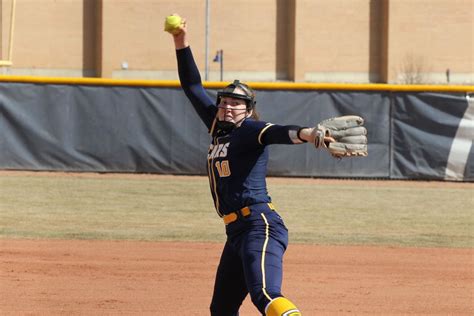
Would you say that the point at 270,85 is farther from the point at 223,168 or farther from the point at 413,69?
the point at 413,69

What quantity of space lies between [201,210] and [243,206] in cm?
905

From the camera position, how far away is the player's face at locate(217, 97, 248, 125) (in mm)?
5383

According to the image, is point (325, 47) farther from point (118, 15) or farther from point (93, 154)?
point (93, 154)

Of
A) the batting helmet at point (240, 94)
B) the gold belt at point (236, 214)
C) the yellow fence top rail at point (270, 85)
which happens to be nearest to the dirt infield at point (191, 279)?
the gold belt at point (236, 214)

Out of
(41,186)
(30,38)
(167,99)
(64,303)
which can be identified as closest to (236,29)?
(30,38)

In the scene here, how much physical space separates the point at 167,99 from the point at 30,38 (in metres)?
22.5

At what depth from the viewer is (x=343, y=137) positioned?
4.73m

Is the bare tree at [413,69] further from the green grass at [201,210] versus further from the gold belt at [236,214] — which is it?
the gold belt at [236,214]

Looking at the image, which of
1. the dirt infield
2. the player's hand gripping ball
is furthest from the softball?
the dirt infield

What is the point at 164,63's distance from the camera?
40.5 m

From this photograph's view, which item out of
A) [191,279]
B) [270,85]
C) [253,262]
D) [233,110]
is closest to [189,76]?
[233,110]

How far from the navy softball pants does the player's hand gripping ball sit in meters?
0.76

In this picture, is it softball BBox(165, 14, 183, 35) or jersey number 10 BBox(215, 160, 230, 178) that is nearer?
jersey number 10 BBox(215, 160, 230, 178)

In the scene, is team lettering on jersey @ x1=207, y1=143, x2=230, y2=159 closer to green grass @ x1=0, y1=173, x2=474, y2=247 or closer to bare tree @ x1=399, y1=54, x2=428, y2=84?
green grass @ x1=0, y1=173, x2=474, y2=247
